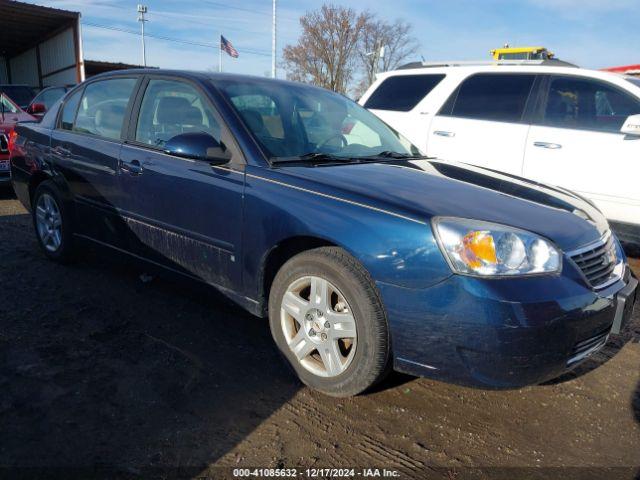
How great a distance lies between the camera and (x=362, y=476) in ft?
7.08

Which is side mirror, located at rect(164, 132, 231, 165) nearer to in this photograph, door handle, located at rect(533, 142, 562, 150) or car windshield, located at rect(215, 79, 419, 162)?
car windshield, located at rect(215, 79, 419, 162)

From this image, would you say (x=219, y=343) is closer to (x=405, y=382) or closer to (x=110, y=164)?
(x=405, y=382)

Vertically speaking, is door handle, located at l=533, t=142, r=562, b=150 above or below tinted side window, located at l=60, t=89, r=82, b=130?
below

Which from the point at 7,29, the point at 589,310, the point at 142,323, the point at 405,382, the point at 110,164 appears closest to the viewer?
the point at 589,310

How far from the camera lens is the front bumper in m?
2.18

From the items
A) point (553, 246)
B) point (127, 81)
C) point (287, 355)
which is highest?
point (127, 81)

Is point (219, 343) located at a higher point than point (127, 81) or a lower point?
lower

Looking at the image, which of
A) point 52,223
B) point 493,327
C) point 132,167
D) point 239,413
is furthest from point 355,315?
point 52,223

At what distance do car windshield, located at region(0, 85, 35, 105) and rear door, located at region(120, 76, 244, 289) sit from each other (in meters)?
13.1

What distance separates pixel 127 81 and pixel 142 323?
70.7 inches

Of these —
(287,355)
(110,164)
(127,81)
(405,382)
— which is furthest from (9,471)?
(127,81)

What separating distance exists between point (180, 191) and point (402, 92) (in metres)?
4.13

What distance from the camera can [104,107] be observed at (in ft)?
13.4

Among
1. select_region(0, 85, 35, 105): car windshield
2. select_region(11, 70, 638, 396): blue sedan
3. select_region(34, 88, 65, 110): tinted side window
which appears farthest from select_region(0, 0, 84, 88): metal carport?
select_region(11, 70, 638, 396): blue sedan
